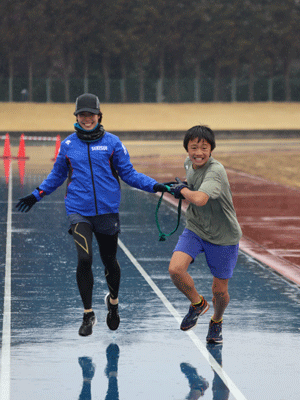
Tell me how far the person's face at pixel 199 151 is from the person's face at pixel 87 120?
88 cm

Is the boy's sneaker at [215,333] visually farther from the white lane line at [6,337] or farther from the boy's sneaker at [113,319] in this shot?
the white lane line at [6,337]

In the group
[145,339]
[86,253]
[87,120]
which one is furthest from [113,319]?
[87,120]

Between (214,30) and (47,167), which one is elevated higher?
(214,30)

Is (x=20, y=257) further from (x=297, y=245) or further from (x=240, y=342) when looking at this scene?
(x=240, y=342)

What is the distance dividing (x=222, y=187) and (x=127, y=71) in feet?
259

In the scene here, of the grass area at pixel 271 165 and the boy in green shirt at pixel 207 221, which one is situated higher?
the boy in green shirt at pixel 207 221

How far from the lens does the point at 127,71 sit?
84375 mm

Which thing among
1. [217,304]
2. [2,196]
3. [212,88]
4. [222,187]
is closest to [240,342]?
[217,304]

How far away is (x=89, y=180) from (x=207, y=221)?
3.39ft

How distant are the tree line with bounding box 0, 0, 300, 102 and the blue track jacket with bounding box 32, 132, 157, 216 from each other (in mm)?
72740

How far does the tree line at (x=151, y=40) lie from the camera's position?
81.4 meters

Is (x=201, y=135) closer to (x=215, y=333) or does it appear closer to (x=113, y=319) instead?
(x=215, y=333)

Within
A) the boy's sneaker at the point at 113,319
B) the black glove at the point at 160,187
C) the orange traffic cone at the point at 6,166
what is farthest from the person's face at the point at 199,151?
the orange traffic cone at the point at 6,166

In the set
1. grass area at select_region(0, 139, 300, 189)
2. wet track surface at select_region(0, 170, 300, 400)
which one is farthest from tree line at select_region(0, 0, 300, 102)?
wet track surface at select_region(0, 170, 300, 400)
